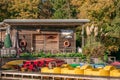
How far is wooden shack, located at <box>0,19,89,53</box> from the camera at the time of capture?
39.6 meters

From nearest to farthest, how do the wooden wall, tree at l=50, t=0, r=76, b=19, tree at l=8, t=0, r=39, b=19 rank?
the wooden wall, tree at l=8, t=0, r=39, b=19, tree at l=50, t=0, r=76, b=19

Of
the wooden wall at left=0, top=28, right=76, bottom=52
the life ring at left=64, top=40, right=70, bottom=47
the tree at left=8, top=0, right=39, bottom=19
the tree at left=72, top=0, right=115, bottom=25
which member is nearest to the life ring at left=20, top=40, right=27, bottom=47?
the wooden wall at left=0, top=28, right=76, bottom=52

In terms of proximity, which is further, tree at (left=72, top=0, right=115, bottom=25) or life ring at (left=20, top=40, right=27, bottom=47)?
tree at (left=72, top=0, right=115, bottom=25)

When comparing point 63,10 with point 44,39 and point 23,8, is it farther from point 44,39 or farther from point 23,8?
point 44,39

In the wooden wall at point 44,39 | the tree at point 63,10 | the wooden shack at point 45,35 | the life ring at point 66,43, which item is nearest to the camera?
the wooden shack at point 45,35

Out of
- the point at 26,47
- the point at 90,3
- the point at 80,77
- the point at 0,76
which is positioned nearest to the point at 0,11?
the point at 90,3

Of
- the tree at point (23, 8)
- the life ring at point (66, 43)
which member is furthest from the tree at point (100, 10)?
the tree at point (23, 8)

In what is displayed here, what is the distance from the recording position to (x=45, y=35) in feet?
134

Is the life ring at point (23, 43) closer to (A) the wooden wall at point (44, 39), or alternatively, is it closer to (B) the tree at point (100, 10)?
(A) the wooden wall at point (44, 39)

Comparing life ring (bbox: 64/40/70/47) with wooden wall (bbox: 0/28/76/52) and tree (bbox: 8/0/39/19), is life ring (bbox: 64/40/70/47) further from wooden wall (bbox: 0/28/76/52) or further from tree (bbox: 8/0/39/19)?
tree (bbox: 8/0/39/19)

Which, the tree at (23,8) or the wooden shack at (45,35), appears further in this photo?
the tree at (23,8)

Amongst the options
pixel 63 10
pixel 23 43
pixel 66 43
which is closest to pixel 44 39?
pixel 23 43

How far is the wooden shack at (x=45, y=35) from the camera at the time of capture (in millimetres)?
39594

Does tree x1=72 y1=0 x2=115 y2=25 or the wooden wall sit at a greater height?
tree x1=72 y1=0 x2=115 y2=25
